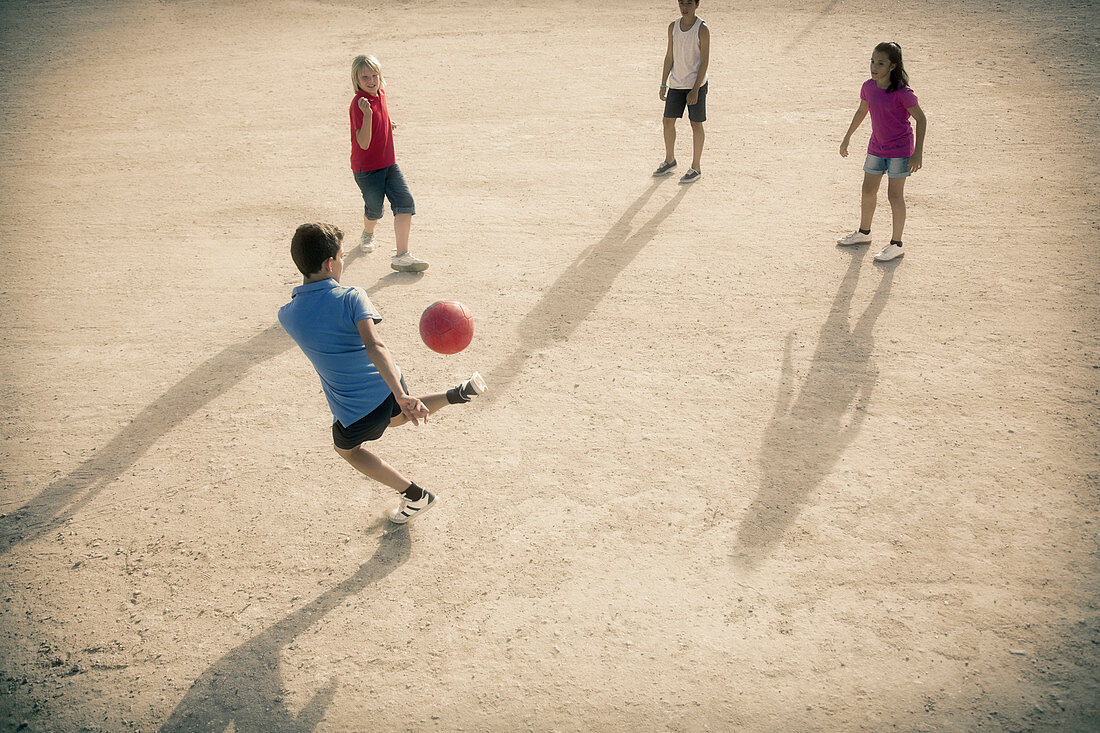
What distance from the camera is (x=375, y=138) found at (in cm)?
709

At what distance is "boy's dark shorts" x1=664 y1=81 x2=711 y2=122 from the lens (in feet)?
28.8

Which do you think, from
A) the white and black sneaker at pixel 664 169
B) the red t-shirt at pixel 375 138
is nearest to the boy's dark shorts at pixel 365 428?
the red t-shirt at pixel 375 138

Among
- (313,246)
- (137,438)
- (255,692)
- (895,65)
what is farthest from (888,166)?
(137,438)

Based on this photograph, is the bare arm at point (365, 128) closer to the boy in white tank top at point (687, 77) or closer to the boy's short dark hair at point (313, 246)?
the boy's short dark hair at point (313, 246)

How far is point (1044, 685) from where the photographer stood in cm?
366

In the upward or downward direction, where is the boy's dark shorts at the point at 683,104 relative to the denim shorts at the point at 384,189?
upward

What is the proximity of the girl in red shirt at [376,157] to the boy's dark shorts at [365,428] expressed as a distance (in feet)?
11.3

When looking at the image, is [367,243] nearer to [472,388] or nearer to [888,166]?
[472,388]

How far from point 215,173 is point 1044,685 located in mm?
10330

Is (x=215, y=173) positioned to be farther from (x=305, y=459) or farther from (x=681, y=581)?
(x=681, y=581)

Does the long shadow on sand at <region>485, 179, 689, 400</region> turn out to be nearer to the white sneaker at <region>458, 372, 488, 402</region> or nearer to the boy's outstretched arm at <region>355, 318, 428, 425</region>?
the white sneaker at <region>458, 372, 488, 402</region>

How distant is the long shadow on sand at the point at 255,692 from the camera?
367 centimetres

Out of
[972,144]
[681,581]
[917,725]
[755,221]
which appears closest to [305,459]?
[681,581]

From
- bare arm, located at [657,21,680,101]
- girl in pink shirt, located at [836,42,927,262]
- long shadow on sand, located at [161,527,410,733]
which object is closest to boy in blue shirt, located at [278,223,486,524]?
long shadow on sand, located at [161,527,410,733]
